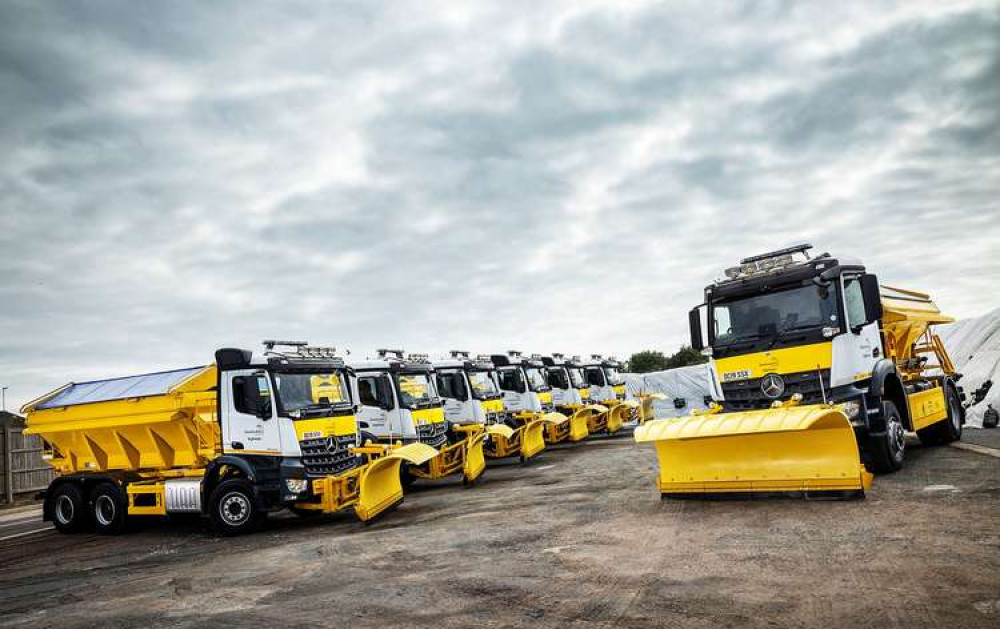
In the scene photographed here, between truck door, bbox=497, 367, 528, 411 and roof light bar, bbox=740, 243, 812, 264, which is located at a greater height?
roof light bar, bbox=740, 243, 812, 264

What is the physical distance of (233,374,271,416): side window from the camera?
35.4ft

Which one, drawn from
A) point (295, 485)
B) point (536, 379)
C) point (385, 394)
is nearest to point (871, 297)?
point (295, 485)

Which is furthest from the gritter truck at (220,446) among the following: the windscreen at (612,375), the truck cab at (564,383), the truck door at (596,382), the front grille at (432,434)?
the windscreen at (612,375)

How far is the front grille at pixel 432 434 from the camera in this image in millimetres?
15461

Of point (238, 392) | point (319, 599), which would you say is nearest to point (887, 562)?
point (319, 599)

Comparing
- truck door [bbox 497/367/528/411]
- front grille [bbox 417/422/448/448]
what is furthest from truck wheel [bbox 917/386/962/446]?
truck door [bbox 497/367/528/411]

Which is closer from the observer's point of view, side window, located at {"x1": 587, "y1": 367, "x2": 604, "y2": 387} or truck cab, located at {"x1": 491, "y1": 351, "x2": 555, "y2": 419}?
truck cab, located at {"x1": 491, "y1": 351, "x2": 555, "y2": 419}

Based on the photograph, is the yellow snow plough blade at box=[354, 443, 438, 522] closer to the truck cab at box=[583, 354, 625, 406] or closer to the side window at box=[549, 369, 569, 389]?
the side window at box=[549, 369, 569, 389]

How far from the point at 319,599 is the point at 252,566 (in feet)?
7.30

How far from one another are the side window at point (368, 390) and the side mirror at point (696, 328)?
293 inches

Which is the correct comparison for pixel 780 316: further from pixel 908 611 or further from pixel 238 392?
pixel 238 392

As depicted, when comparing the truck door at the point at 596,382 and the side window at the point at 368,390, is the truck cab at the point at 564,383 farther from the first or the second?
the side window at the point at 368,390

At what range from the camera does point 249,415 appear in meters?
10.9

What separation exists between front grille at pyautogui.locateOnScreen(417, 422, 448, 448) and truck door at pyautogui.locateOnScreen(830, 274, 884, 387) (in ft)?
29.3
